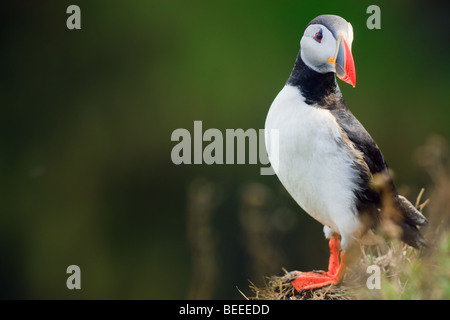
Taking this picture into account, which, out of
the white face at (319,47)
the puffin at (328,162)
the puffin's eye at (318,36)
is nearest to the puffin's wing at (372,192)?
the puffin at (328,162)

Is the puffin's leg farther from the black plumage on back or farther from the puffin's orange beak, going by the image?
the puffin's orange beak

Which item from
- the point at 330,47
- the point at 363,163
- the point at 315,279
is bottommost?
the point at 315,279

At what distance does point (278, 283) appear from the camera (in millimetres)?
2795

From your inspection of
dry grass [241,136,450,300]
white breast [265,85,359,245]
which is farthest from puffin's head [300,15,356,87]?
dry grass [241,136,450,300]

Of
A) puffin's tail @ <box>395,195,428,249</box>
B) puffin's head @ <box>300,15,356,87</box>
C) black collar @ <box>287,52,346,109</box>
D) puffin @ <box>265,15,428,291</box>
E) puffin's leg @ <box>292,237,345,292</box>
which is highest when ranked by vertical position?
puffin's head @ <box>300,15,356,87</box>

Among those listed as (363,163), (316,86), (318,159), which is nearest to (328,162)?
(318,159)

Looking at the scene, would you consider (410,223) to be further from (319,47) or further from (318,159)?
(319,47)

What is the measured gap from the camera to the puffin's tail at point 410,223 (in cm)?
279

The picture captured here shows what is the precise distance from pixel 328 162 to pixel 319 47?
479 millimetres

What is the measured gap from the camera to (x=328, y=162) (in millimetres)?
2773

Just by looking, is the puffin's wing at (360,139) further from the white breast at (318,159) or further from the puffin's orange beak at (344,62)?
the puffin's orange beak at (344,62)

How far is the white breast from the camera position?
9.03 ft

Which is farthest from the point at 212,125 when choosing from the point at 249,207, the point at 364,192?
the point at 364,192

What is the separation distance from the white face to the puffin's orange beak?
24 mm
